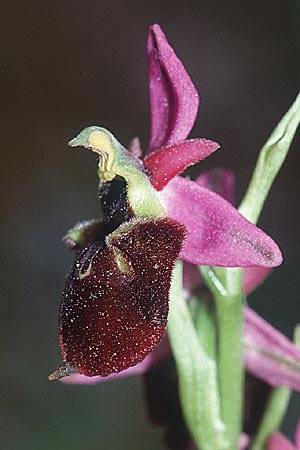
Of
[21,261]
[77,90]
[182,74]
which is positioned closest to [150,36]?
[182,74]

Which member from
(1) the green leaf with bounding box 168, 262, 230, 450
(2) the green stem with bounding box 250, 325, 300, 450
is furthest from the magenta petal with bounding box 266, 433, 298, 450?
(1) the green leaf with bounding box 168, 262, 230, 450

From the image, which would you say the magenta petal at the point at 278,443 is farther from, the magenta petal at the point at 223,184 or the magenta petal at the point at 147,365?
the magenta petal at the point at 223,184

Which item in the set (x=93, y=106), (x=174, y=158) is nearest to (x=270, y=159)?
(x=174, y=158)

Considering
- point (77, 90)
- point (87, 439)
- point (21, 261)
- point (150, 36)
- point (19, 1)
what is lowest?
point (87, 439)

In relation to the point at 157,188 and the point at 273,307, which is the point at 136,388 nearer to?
the point at 273,307

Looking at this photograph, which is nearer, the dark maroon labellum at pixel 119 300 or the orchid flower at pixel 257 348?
the dark maroon labellum at pixel 119 300

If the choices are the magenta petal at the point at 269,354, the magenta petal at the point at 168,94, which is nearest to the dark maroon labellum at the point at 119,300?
the magenta petal at the point at 168,94
